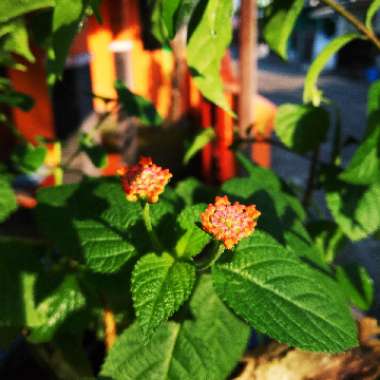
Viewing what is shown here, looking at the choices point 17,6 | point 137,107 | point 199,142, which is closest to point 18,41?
point 17,6

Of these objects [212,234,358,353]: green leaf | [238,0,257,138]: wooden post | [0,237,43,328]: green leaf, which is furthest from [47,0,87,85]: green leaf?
[238,0,257,138]: wooden post

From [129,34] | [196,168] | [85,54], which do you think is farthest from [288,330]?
[129,34]

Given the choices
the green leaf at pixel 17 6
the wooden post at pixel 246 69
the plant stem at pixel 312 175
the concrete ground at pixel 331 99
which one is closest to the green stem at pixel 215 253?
the green leaf at pixel 17 6

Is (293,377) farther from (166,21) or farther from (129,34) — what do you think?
(129,34)

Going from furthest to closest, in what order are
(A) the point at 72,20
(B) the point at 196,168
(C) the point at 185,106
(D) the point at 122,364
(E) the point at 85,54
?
1. (C) the point at 185,106
2. (B) the point at 196,168
3. (E) the point at 85,54
4. (D) the point at 122,364
5. (A) the point at 72,20

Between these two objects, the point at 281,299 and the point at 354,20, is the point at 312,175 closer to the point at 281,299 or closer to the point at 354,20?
the point at 354,20

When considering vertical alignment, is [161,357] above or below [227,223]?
below
